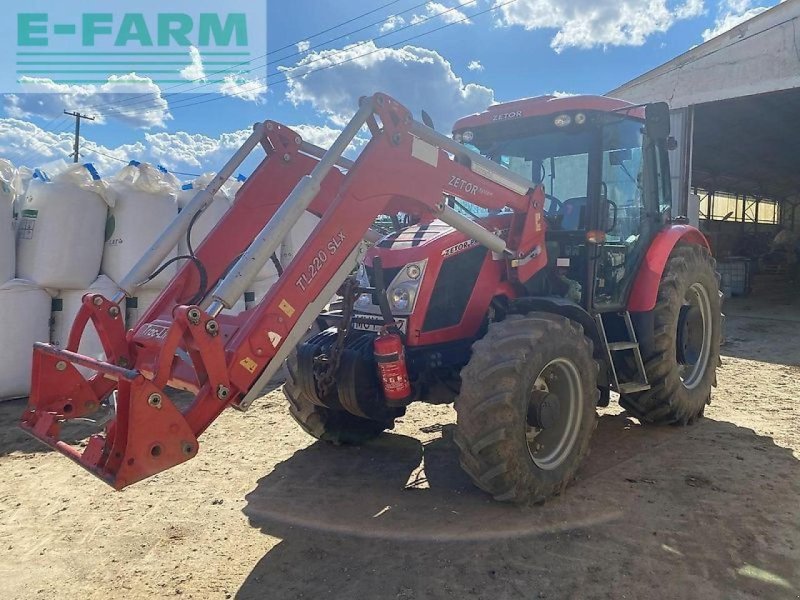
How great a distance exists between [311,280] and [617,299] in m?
2.66

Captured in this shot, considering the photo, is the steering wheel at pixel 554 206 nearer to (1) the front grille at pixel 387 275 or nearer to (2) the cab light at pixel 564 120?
(2) the cab light at pixel 564 120

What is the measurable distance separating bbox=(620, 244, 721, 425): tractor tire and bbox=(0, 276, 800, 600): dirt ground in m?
0.23

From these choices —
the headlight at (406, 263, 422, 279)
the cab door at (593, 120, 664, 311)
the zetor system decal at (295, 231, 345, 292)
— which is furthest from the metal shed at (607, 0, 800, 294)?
the zetor system decal at (295, 231, 345, 292)

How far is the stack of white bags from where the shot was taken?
20.3 feet

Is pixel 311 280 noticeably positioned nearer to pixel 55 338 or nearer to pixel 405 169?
pixel 405 169

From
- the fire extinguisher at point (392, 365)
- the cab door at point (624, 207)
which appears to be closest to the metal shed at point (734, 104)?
the cab door at point (624, 207)

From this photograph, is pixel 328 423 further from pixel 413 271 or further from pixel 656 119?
pixel 656 119

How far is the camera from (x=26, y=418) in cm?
308

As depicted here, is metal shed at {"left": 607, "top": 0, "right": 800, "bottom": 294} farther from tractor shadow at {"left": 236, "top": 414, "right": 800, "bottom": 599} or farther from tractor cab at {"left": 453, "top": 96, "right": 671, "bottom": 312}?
tractor shadow at {"left": 236, "top": 414, "right": 800, "bottom": 599}

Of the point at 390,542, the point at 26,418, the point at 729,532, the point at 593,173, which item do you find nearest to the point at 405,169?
the point at 593,173

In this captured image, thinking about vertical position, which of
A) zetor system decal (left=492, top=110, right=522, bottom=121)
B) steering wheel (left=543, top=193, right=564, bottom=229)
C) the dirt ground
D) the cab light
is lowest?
the dirt ground

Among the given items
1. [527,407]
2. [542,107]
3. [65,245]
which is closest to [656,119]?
[542,107]

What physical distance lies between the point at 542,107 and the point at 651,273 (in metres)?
1.52

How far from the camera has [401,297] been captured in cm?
384
